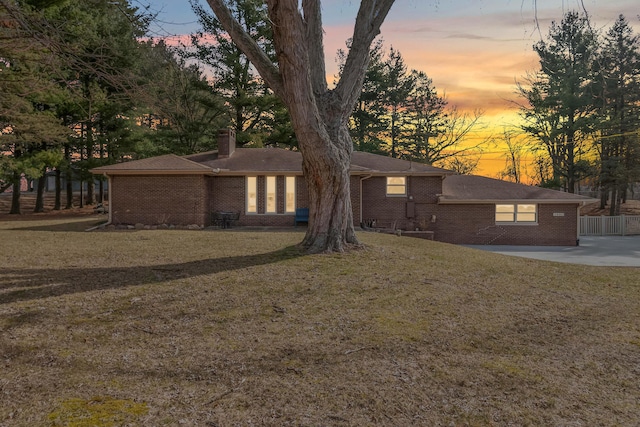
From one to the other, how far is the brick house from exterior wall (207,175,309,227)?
5 cm

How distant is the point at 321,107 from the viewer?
372 inches

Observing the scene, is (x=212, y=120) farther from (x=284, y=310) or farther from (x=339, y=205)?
(x=284, y=310)

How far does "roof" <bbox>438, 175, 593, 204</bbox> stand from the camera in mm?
21125

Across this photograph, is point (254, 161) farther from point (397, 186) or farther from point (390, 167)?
point (397, 186)

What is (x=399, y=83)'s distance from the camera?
37.3 metres

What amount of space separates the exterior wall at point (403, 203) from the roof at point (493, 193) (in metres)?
0.73

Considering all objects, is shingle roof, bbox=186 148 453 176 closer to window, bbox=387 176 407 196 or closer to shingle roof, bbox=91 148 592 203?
shingle roof, bbox=91 148 592 203

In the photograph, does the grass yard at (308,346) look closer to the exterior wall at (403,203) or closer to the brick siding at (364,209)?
the brick siding at (364,209)

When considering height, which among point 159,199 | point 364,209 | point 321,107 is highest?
point 321,107

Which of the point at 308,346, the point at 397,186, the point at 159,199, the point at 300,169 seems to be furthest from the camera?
the point at 397,186

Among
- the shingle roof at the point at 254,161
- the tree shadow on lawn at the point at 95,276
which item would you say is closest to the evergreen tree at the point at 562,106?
the shingle roof at the point at 254,161

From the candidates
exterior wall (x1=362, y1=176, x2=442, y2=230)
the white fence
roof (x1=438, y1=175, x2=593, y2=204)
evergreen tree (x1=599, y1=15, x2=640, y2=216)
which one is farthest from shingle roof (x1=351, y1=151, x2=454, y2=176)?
evergreen tree (x1=599, y1=15, x2=640, y2=216)

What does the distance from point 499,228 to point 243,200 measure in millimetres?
13249

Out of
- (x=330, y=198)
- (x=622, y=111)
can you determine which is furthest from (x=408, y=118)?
(x=330, y=198)
